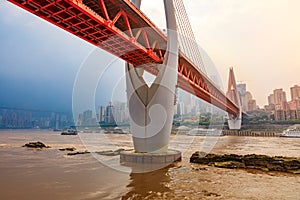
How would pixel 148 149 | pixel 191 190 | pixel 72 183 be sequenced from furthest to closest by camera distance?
pixel 148 149, pixel 72 183, pixel 191 190

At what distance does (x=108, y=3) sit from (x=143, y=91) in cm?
568

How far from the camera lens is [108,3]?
32.3 feet

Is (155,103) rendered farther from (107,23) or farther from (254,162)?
(254,162)

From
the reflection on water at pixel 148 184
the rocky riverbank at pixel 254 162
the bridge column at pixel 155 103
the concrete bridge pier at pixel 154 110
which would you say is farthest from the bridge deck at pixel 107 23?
the rocky riverbank at pixel 254 162

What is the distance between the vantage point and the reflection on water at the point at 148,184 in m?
6.95

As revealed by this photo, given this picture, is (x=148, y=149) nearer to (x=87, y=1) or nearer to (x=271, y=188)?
(x=271, y=188)

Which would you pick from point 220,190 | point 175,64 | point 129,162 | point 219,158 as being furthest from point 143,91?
point 220,190

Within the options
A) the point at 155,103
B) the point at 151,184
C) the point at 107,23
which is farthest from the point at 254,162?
the point at 107,23

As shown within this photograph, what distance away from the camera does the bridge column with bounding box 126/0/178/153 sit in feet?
42.6

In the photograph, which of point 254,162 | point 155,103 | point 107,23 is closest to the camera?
point 107,23

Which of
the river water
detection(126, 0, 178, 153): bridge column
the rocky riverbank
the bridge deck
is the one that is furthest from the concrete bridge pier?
the rocky riverbank

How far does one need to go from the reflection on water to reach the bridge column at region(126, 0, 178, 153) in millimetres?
2572

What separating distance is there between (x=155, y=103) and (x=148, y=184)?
5.69m

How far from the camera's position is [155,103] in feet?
42.7
